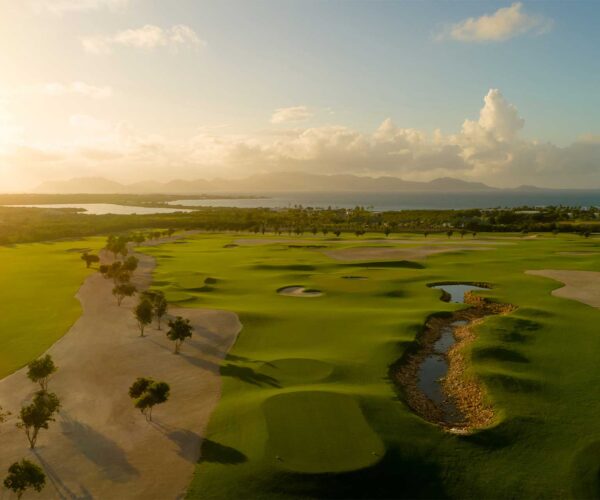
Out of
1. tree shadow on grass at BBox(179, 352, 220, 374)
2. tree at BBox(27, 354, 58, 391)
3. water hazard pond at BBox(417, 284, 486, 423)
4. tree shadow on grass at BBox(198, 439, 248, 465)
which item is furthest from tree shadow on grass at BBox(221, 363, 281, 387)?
tree at BBox(27, 354, 58, 391)

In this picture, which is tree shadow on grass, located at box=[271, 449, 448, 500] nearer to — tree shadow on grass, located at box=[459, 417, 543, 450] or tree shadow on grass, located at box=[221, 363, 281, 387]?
tree shadow on grass, located at box=[459, 417, 543, 450]

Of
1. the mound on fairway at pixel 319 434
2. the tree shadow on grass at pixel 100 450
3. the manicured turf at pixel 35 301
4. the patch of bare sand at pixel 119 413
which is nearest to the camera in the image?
the patch of bare sand at pixel 119 413

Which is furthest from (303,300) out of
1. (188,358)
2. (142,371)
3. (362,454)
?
(362,454)

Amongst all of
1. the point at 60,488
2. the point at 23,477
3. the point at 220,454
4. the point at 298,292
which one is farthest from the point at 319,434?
the point at 298,292

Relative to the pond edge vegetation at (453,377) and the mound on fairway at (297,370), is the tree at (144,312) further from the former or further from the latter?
the pond edge vegetation at (453,377)

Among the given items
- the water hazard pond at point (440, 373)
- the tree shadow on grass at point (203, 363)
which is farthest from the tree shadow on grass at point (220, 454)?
the water hazard pond at point (440, 373)

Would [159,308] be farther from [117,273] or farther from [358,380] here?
[117,273]
